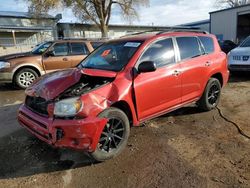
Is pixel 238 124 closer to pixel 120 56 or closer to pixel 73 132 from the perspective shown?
pixel 120 56

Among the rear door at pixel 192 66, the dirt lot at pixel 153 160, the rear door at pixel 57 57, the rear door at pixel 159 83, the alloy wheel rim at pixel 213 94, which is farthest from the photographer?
the rear door at pixel 57 57

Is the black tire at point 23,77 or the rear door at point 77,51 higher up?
the rear door at point 77,51

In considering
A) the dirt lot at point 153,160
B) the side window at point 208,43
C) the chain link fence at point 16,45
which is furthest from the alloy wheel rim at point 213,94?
the chain link fence at point 16,45

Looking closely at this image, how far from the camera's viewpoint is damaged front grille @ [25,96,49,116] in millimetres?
3573

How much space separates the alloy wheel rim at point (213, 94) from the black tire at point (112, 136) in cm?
259

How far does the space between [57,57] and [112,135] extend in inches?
238

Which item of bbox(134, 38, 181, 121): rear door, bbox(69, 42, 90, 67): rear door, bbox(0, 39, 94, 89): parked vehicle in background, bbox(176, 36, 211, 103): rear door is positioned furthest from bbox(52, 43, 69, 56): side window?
bbox(134, 38, 181, 121): rear door

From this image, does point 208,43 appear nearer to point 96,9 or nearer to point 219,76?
point 219,76

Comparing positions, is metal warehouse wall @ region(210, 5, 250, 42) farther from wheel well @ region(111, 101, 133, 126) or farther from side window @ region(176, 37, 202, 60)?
wheel well @ region(111, 101, 133, 126)

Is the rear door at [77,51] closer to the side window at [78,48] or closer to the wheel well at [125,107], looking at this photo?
the side window at [78,48]

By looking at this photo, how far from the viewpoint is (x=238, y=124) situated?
15.8 feet

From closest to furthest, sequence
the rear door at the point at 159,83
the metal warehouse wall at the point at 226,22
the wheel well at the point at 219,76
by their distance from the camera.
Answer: the rear door at the point at 159,83 → the wheel well at the point at 219,76 → the metal warehouse wall at the point at 226,22

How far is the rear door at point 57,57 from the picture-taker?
885 centimetres

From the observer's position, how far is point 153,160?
3.63 metres
